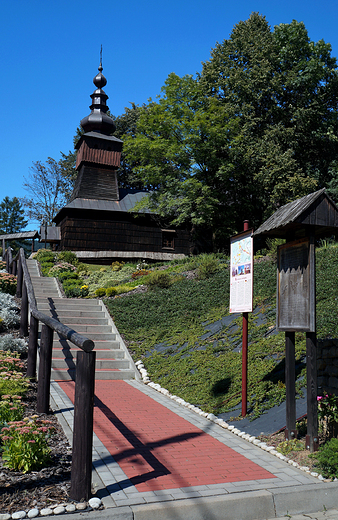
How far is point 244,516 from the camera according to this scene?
3607 mm

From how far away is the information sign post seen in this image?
6234 millimetres

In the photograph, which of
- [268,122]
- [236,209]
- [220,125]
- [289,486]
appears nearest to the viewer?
[289,486]

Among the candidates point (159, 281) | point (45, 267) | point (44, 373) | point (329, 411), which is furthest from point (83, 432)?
point (45, 267)

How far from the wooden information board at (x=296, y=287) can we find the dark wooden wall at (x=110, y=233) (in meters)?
21.9

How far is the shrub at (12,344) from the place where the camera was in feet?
27.1

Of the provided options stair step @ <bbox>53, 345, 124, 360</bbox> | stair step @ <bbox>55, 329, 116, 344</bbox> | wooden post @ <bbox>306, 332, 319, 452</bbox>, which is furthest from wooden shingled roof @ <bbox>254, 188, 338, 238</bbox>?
stair step @ <bbox>55, 329, 116, 344</bbox>

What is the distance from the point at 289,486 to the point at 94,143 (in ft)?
94.4

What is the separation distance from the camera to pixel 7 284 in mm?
13695

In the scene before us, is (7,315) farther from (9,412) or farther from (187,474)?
(187,474)

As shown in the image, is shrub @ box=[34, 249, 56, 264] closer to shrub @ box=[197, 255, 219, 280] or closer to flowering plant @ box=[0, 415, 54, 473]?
shrub @ box=[197, 255, 219, 280]

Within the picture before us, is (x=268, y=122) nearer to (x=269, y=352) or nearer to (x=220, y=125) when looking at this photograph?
(x=220, y=125)

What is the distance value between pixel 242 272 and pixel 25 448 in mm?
3880

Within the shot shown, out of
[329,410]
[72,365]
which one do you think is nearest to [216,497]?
[329,410]

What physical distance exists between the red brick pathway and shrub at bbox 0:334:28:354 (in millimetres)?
1930
